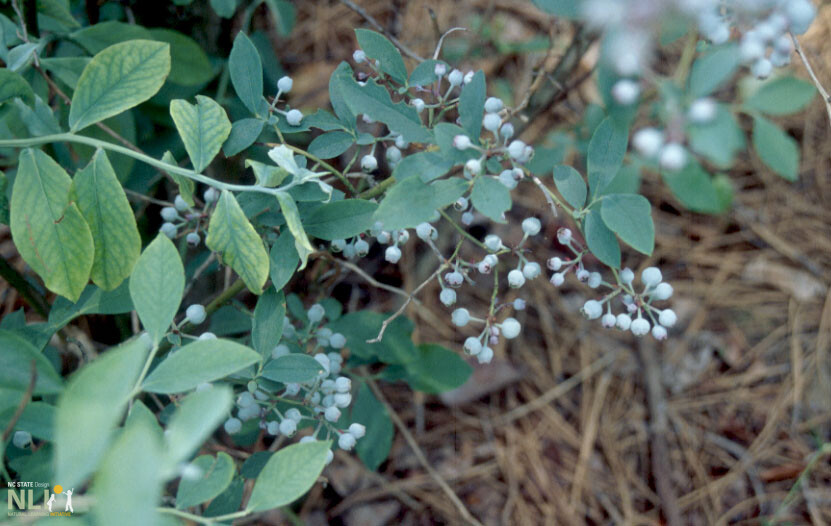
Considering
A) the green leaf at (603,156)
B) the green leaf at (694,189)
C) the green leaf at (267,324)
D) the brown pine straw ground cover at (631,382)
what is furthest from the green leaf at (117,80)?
the green leaf at (694,189)

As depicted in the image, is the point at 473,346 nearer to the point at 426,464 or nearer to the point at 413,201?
the point at 413,201

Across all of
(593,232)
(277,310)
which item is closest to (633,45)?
(593,232)

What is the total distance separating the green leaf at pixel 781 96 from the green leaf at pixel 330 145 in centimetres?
70

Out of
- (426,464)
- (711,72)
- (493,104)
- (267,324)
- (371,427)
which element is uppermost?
(711,72)

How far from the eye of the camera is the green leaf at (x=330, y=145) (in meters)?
0.78

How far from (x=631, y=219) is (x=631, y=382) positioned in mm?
955

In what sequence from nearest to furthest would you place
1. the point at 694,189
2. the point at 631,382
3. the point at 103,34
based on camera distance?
the point at 103,34, the point at 694,189, the point at 631,382

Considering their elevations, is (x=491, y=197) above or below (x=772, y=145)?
above

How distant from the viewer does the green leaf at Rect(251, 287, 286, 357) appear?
727 mm

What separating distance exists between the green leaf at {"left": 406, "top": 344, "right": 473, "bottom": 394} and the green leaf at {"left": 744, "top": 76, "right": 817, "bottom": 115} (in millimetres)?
643

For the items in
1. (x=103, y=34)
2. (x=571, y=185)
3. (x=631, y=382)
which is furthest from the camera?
(x=631, y=382)

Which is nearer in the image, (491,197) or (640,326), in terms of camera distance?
(491,197)

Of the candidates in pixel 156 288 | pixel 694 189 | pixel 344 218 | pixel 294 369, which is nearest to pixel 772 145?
pixel 694 189

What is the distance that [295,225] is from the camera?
62cm
